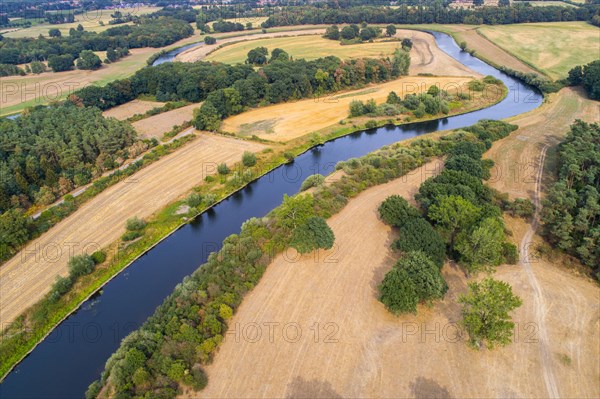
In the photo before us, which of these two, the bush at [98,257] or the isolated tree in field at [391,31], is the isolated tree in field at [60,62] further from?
the isolated tree in field at [391,31]

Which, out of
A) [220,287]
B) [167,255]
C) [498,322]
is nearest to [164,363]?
[220,287]

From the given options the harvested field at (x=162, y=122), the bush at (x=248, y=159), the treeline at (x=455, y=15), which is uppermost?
the treeline at (x=455, y=15)

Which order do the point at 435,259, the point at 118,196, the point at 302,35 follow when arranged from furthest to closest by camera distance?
the point at 302,35, the point at 118,196, the point at 435,259

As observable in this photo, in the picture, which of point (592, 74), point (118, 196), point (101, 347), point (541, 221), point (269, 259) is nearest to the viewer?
point (101, 347)

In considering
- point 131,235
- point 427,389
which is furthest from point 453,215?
point 131,235

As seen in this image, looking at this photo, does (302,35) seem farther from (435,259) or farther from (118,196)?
(435,259)

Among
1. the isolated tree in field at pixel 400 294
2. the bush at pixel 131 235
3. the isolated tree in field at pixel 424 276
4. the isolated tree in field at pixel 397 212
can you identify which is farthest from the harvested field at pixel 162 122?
the isolated tree in field at pixel 424 276
